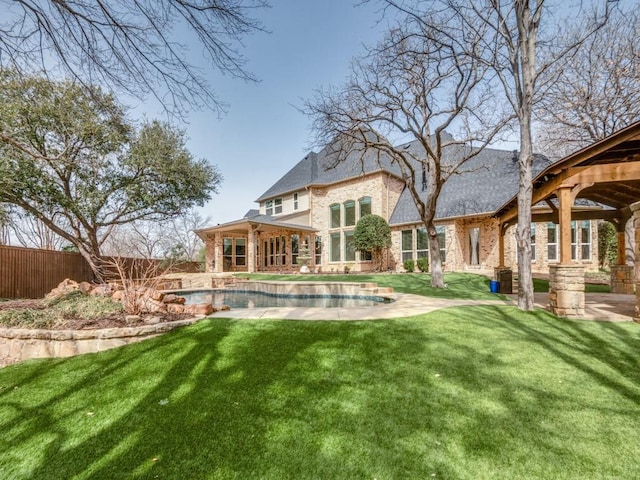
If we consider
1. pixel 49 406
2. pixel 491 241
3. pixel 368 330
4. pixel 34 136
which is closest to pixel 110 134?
pixel 34 136

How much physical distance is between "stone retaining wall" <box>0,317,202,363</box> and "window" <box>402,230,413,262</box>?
Answer: 15.4m

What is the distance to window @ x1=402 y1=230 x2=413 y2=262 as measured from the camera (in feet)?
58.4

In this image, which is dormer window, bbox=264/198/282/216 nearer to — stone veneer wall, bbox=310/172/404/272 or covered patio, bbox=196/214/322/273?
covered patio, bbox=196/214/322/273

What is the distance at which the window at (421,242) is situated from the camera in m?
17.2

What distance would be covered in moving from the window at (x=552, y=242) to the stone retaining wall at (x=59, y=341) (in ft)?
56.4

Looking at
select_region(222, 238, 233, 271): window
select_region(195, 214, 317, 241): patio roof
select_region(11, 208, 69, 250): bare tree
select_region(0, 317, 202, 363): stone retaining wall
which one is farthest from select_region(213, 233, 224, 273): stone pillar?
select_region(0, 317, 202, 363): stone retaining wall

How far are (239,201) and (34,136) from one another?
18.6 m

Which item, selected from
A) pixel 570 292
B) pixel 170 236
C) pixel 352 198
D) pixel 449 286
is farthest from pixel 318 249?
pixel 570 292

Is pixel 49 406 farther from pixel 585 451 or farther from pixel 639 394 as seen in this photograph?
pixel 639 394

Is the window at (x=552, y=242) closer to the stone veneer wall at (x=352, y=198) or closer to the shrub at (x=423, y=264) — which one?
the shrub at (x=423, y=264)

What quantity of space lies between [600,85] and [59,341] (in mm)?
18908

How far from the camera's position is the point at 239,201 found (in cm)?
2978

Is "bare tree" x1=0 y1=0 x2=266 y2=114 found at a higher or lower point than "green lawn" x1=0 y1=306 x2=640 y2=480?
higher

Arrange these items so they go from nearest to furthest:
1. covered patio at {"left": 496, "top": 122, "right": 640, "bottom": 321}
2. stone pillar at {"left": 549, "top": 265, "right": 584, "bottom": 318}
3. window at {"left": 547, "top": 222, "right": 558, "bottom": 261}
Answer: covered patio at {"left": 496, "top": 122, "right": 640, "bottom": 321} → stone pillar at {"left": 549, "top": 265, "right": 584, "bottom": 318} → window at {"left": 547, "top": 222, "right": 558, "bottom": 261}
